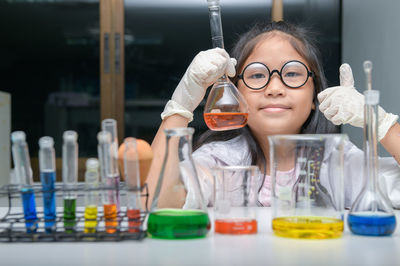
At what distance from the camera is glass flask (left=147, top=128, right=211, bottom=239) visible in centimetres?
67

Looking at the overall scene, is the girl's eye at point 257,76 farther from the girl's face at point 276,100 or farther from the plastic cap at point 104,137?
the plastic cap at point 104,137

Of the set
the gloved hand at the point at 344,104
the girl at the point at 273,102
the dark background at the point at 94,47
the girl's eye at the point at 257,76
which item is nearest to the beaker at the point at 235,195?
the girl at the point at 273,102

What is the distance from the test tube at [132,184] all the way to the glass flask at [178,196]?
21 millimetres

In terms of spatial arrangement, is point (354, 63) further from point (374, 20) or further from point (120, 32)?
point (120, 32)

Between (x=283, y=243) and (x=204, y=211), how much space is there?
0.12 m

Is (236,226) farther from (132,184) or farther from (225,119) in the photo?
(225,119)

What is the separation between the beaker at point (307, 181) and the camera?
2.31 feet

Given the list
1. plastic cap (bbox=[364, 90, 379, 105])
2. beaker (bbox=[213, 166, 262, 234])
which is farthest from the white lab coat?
plastic cap (bbox=[364, 90, 379, 105])

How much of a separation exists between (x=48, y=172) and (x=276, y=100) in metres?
0.87

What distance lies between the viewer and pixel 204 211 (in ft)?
2.27

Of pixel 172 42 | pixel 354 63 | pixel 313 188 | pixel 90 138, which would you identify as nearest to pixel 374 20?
pixel 354 63

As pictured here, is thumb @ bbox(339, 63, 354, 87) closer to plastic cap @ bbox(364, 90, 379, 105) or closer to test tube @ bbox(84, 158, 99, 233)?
plastic cap @ bbox(364, 90, 379, 105)

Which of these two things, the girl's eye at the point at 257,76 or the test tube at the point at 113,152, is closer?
the test tube at the point at 113,152

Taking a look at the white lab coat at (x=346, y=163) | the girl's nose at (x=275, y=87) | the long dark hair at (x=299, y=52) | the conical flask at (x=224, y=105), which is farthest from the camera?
the long dark hair at (x=299, y=52)
